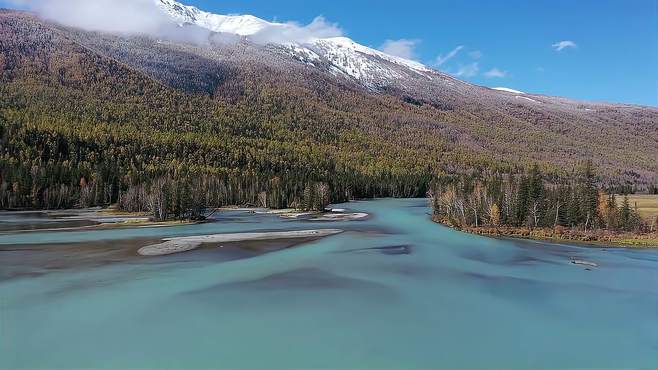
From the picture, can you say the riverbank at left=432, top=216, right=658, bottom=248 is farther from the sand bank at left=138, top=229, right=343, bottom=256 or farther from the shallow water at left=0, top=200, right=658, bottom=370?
the sand bank at left=138, top=229, right=343, bottom=256

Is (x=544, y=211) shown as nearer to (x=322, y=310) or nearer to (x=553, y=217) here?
(x=553, y=217)

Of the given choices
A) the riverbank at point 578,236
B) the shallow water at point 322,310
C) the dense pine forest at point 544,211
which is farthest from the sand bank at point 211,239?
the dense pine forest at point 544,211

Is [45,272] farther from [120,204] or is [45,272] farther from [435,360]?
[120,204]

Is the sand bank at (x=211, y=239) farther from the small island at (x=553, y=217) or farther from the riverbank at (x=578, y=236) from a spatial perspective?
the small island at (x=553, y=217)

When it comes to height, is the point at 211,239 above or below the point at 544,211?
below

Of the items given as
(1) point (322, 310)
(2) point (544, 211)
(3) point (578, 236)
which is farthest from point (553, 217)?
(1) point (322, 310)

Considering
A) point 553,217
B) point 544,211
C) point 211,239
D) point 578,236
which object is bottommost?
point 578,236

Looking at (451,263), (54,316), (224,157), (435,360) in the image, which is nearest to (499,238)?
(451,263)
